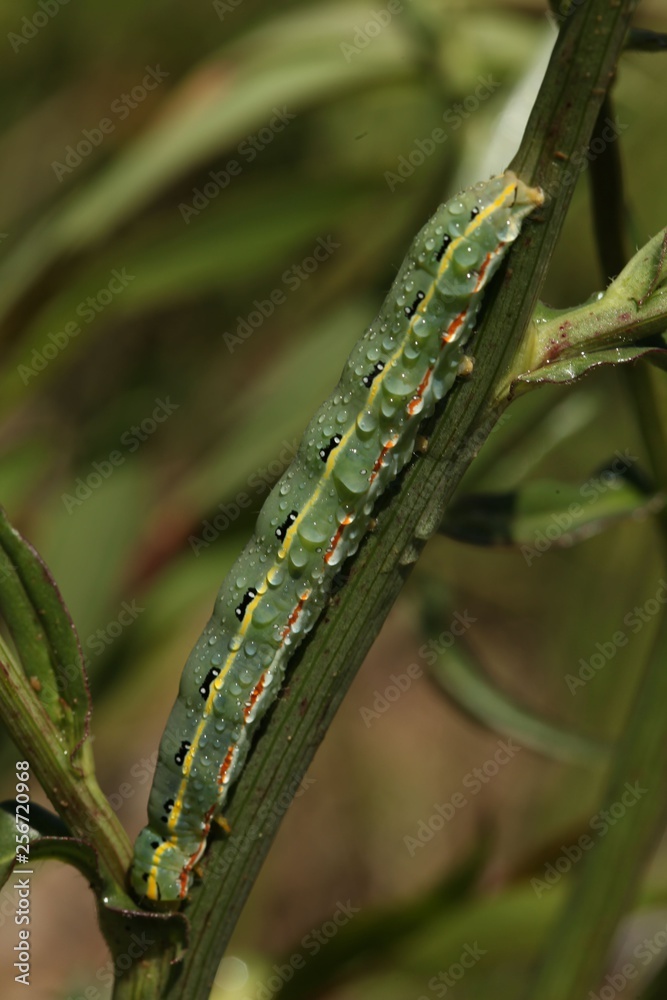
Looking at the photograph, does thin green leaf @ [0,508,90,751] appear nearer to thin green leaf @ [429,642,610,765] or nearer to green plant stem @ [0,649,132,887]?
green plant stem @ [0,649,132,887]

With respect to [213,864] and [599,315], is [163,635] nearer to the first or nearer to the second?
[213,864]

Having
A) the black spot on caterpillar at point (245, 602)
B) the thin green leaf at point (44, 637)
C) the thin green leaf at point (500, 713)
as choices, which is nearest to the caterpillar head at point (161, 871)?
the thin green leaf at point (44, 637)

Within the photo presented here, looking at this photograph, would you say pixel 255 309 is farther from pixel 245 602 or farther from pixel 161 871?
pixel 161 871

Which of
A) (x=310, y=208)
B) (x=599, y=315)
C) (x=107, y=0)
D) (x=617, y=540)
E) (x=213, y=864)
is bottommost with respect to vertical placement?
(x=617, y=540)

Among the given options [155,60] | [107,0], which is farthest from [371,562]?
[155,60]

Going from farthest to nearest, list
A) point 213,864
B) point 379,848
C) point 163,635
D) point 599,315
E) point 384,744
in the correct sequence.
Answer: point 384,744 → point 379,848 → point 163,635 → point 213,864 → point 599,315

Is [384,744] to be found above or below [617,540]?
below

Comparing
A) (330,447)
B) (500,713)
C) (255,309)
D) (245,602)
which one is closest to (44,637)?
(245,602)
